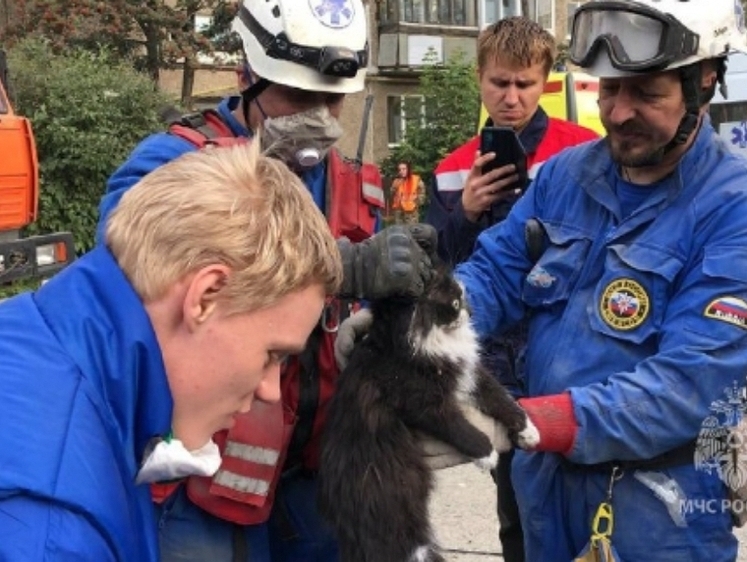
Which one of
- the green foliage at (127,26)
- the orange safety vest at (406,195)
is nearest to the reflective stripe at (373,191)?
the orange safety vest at (406,195)

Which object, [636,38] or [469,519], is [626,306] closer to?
[636,38]

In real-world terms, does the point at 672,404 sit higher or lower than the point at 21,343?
lower

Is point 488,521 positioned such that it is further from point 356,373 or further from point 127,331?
point 127,331

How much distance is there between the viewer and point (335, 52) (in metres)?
2.66

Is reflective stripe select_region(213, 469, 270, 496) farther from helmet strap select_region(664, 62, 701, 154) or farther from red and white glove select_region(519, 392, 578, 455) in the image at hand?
helmet strap select_region(664, 62, 701, 154)

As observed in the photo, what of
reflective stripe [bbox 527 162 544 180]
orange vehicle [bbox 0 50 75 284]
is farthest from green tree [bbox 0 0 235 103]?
reflective stripe [bbox 527 162 544 180]

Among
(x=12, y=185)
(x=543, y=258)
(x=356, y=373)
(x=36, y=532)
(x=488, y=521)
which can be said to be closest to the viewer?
(x=36, y=532)

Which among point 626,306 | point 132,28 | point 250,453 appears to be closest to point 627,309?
point 626,306

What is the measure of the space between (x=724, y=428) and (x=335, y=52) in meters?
1.39

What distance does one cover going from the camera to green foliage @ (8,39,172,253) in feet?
47.2

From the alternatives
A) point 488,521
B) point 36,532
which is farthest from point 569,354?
point 488,521

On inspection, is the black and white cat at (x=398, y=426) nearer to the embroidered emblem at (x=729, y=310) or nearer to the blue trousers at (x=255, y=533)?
the blue trousers at (x=255, y=533)

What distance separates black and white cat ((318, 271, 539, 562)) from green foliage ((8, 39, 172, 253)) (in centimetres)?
1196

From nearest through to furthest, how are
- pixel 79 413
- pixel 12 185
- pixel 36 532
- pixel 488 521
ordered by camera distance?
1. pixel 36 532
2. pixel 79 413
3. pixel 488 521
4. pixel 12 185
